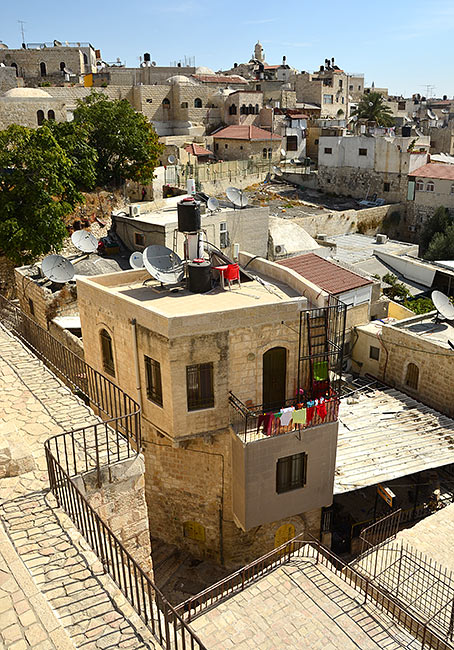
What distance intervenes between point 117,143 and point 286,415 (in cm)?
2645

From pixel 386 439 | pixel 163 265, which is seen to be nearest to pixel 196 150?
pixel 163 265

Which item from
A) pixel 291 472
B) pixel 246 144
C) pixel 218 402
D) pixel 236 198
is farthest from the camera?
pixel 246 144

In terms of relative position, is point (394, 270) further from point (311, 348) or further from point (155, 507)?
point (155, 507)

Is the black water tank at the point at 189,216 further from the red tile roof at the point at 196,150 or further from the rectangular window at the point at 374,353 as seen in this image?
the red tile roof at the point at 196,150

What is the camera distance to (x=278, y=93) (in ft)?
217

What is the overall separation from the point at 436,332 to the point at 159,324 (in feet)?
42.6

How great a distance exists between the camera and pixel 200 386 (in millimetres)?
13586

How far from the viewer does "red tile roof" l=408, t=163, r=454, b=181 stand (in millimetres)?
44156

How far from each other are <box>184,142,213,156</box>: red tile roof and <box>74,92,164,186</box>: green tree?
15669 millimetres

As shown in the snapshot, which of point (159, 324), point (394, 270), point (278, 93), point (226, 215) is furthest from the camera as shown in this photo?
point (278, 93)

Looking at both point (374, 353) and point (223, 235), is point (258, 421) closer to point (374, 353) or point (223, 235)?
point (374, 353)

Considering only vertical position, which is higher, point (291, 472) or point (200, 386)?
point (200, 386)

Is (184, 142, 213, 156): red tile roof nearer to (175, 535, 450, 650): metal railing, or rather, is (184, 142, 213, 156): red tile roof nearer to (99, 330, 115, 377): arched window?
(99, 330, 115, 377): arched window

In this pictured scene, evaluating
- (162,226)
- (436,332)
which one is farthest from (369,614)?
(162,226)
